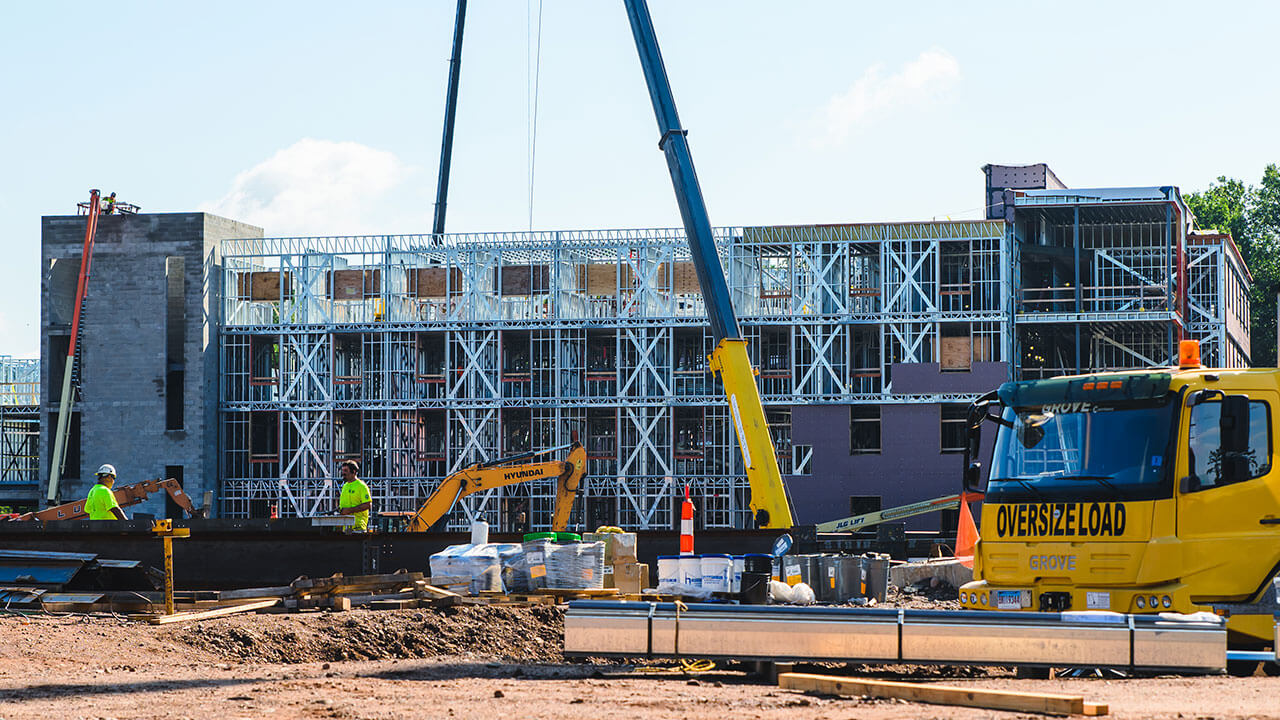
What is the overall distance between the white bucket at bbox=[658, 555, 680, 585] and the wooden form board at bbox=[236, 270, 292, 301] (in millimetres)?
29973

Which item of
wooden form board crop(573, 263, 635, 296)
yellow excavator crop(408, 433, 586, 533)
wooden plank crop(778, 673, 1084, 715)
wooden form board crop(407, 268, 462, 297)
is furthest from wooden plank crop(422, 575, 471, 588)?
wooden form board crop(407, 268, 462, 297)

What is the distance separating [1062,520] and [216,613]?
960 centimetres

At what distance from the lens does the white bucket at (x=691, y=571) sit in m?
15.2

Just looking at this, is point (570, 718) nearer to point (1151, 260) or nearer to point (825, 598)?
point (825, 598)

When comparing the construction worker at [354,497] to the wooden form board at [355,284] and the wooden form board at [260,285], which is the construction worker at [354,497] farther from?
the wooden form board at [260,285]

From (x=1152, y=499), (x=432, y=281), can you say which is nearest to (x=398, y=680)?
(x=1152, y=499)

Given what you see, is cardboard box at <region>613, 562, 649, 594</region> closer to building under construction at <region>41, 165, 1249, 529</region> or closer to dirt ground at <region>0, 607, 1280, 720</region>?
dirt ground at <region>0, 607, 1280, 720</region>

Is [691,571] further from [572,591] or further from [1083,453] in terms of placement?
[1083,453]

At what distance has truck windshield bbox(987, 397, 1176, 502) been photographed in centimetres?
1128

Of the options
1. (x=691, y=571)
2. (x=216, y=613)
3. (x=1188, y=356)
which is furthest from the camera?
(x=216, y=613)

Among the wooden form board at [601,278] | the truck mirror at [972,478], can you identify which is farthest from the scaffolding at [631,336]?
the truck mirror at [972,478]

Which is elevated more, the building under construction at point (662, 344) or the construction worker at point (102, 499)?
the building under construction at point (662, 344)

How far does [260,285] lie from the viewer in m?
43.5

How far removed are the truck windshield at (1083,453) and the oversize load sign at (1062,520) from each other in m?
0.06
